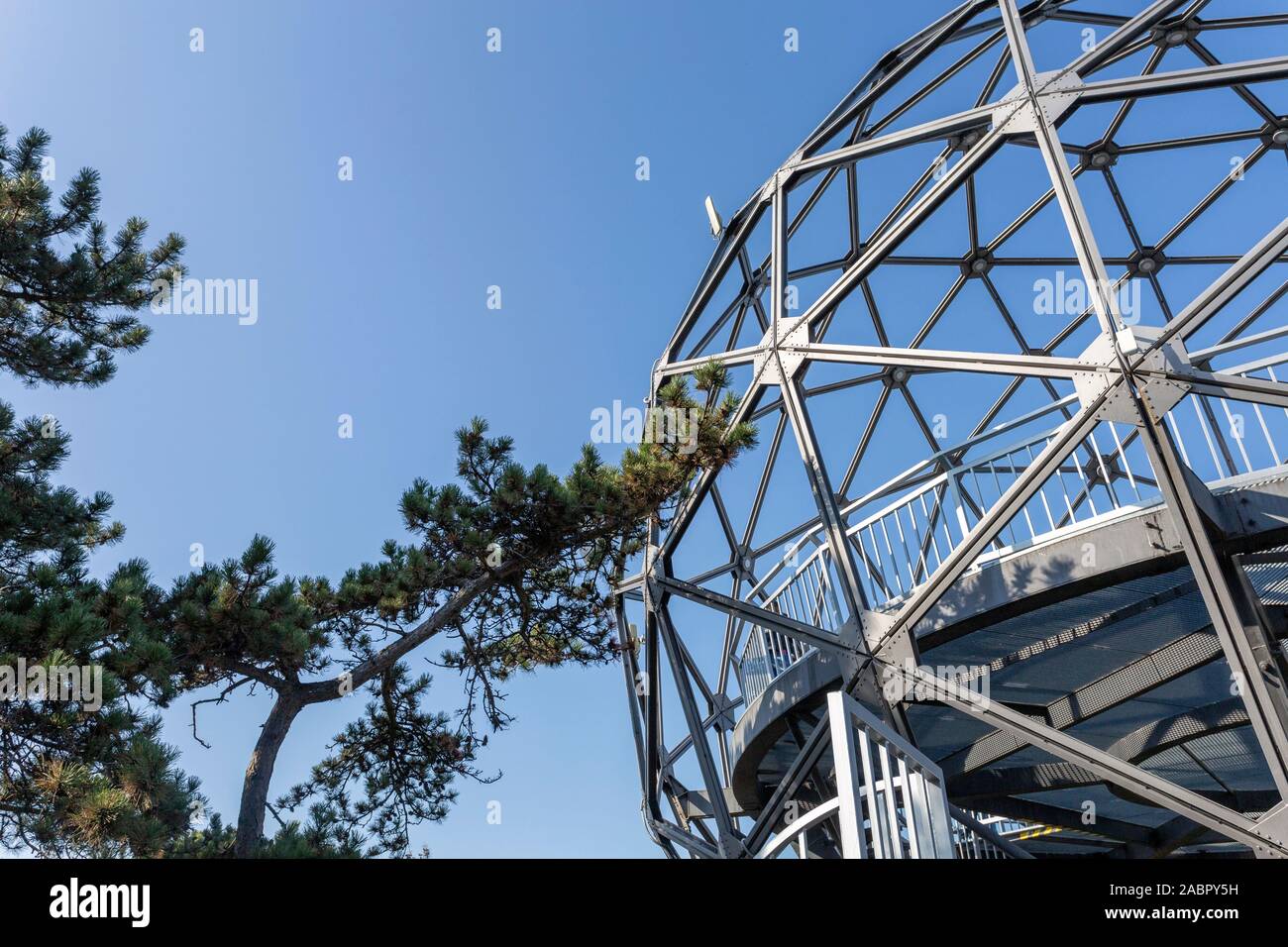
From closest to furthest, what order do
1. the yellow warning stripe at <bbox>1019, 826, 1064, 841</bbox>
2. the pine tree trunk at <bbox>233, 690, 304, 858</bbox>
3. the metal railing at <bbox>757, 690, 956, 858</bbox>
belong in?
the metal railing at <bbox>757, 690, 956, 858</bbox> → the pine tree trunk at <bbox>233, 690, 304, 858</bbox> → the yellow warning stripe at <bbox>1019, 826, 1064, 841</bbox>

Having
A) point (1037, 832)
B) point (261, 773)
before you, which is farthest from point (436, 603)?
point (1037, 832)

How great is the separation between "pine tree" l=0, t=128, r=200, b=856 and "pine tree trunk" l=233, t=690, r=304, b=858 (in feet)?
2.01

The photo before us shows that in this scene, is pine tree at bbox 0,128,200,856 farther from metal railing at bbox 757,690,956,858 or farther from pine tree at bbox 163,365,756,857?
metal railing at bbox 757,690,956,858

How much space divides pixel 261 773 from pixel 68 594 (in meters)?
2.77

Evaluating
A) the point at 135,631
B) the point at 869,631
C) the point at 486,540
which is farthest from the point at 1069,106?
the point at 135,631

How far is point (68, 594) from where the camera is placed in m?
7.46

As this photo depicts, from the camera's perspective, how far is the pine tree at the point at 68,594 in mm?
6820

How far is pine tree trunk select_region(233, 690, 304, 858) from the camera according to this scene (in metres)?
8.67

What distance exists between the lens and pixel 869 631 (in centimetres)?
973

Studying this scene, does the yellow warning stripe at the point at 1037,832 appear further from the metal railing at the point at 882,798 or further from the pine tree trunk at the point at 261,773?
the pine tree trunk at the point at 261,773

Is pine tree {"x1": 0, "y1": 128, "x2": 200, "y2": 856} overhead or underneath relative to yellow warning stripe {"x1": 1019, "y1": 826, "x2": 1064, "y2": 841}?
overhead

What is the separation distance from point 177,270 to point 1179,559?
12.7 meters

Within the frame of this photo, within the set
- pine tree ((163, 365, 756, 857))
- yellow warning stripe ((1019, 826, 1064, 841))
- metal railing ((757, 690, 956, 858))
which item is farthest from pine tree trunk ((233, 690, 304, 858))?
yellow warning stripe ((1019, 826, 1064, 841))
